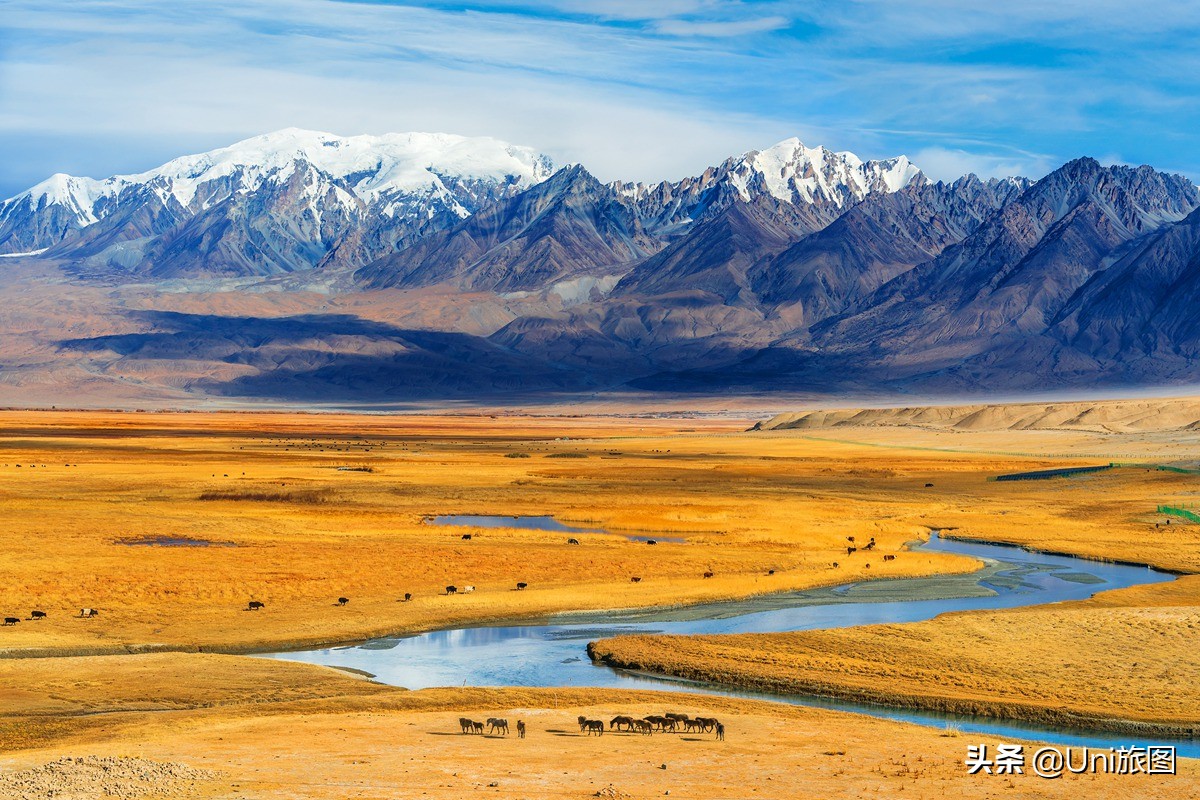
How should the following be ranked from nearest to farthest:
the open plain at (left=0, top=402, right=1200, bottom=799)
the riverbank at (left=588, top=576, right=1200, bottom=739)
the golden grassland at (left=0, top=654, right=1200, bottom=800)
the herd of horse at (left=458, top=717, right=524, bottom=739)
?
1. the golden grassland at (left=0, top=654, right=1200, bottom=800)
2. the open plain at (left=0, top=402, right=1200, bottom=799)
3. the herd of horse at (left=458, top=717, right=524, bottom=739)
4. the riverbank at (left=588, top=576, right=1200, bottom=739)

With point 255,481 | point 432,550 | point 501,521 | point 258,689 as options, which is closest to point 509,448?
point 255,481

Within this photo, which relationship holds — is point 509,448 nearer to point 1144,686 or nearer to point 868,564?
point 868,564

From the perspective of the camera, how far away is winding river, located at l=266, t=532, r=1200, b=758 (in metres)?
32.7

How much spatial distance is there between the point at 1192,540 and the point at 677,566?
85.5 feet

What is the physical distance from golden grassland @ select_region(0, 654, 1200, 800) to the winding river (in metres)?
2.25

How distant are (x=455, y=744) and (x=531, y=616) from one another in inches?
717

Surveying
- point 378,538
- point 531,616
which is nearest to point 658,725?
point 531,616

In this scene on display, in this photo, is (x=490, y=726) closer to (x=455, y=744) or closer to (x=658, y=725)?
(x=455, y=744)

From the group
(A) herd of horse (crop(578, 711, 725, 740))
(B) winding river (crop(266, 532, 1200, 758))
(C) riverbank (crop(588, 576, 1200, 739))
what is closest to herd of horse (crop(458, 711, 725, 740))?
(A) herd of horse (crop(578, 711, 725, 740))

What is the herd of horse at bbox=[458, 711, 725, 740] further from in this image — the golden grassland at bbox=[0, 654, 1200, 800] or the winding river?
the winding river

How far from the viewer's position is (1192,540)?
212 feet

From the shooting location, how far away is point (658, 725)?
28391mm

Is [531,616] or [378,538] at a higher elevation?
[531,616]

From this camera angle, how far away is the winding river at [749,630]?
107 feet
